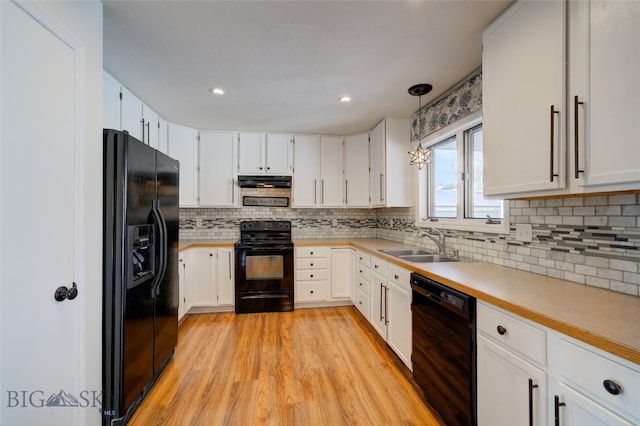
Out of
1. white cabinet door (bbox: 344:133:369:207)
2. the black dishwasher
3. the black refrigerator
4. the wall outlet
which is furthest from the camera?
white cabinet door (bbox: 344:133:369:207)

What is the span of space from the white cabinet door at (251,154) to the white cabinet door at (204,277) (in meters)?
1.18

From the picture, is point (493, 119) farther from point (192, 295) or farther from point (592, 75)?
point (192, 295)

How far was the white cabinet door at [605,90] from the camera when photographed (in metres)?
0.90

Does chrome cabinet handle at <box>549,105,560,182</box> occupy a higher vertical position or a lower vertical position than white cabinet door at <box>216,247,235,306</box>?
higher

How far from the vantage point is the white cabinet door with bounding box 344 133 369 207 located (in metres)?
3.49

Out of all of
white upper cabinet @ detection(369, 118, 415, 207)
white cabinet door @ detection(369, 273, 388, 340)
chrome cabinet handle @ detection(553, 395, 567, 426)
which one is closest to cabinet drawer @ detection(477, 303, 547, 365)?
chrome cabinet handle @ detection(553, 395, 567, 426)

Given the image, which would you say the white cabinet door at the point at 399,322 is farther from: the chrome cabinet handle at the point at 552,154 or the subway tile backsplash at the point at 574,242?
the chrome cabinet handle at the point at 552,154

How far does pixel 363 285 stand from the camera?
2963mm

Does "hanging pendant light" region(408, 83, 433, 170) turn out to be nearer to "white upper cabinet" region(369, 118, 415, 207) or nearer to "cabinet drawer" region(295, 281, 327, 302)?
"white upper cabinet" region(369, 118, 415, 207)

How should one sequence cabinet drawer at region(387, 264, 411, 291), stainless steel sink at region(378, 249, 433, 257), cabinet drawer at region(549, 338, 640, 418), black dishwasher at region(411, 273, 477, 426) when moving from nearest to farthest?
cabinet drawer at region(549, 338, 640, 418), black dishwasher at region(411, 273, 477, 426), cabinet drawer at region(387, 264, 411, 291), stainless steel sink at region(378, 249, 433, 257)

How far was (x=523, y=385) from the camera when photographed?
1.02 m

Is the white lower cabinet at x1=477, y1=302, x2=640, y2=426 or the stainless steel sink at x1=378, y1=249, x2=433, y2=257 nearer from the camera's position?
the white lower cabinet at x1=477, y1=302, x2=640, y2=426

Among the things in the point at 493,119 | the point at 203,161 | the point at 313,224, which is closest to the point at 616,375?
the point at 493,119

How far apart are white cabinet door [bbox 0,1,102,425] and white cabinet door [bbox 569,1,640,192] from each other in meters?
2.20
